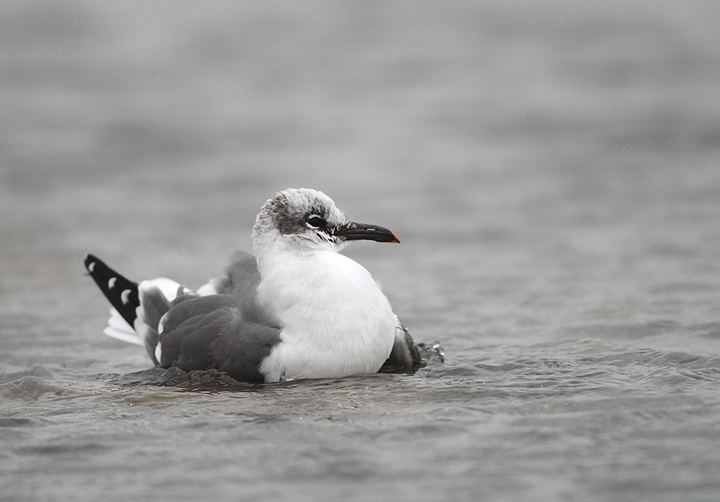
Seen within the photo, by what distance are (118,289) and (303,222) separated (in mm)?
1783

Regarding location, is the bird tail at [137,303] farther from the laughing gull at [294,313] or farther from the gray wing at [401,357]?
the gray wing at [401,357]

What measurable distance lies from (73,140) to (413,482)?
416 inches

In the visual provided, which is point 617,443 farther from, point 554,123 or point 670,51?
point 670,51

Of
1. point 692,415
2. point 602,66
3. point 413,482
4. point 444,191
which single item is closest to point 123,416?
point 413,482

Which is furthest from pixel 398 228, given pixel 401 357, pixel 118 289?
pixel 401 357

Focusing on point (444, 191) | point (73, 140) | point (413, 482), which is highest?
point (73, 140)

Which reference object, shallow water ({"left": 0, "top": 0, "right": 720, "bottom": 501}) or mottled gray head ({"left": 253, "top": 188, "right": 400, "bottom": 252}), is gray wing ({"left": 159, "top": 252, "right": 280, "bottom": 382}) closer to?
shallow water ({"left": 0, "top": 0, "right": 720, "bottom": 501})

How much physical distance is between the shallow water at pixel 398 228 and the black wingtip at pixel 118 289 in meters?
0.39

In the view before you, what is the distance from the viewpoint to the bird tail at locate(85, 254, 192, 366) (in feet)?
19.2

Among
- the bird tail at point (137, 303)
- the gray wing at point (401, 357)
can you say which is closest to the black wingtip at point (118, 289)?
the bird tail at point (137, 303)

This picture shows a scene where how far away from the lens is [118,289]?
246 inches

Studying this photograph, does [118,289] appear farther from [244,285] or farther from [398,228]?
[398,228]

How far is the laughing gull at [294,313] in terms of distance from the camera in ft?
16.3

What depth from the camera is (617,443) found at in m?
3.97
